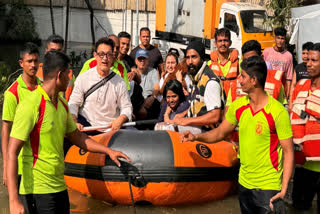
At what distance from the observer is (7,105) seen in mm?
4766

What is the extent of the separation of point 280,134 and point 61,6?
24.4 m

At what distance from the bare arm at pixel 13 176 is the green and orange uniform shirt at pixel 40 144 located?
80 mm

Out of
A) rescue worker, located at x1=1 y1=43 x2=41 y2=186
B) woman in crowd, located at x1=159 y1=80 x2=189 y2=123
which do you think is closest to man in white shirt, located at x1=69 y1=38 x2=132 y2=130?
woman in crowd, located at x1=159 y1=80 x2=189 y2=123

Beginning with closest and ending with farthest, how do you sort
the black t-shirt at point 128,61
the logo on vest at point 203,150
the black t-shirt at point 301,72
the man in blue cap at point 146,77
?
the logo on vest at point 203,150, the black t-shirt at point 301,72, the man in blue cap at point 146,77, the black t-shirt at point 128,61

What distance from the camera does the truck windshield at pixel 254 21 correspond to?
16.5m

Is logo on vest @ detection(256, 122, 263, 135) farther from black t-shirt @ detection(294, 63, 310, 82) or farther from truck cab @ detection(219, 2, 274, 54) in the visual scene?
truck cab @ detection(219, 2, 274, 54)

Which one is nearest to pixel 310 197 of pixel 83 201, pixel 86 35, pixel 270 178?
pixel 270 178

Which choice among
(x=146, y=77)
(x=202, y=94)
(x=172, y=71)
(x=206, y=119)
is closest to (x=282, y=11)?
(x=146, y=77)

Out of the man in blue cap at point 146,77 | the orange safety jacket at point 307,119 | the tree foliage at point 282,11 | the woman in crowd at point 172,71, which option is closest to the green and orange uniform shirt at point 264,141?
the orange safety jacket at point 307,119

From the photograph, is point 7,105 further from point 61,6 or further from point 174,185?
point 61,6

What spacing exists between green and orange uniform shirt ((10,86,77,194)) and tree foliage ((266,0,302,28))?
13.2m

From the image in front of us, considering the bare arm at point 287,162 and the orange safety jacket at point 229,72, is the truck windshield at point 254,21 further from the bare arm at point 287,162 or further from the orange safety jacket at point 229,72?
the bare arm at point 287,162

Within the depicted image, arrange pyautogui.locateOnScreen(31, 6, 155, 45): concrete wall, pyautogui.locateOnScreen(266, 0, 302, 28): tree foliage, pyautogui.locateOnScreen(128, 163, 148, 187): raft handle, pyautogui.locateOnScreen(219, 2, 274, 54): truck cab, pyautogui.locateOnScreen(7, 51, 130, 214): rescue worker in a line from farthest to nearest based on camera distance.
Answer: pyautogui.locateOnScreen(31, 6, 155, 45): concrete wall < pyautogui.locateOnScreen(219, 2, 274, 54): truck cab < pyautogui.locateOnScreen(266, 0, 302, 28): tree foliage < pyautogui.locateOnScreen(128, 163, 148, 187): raft handle < pyautogui.locateOnScreen(7, 51, 130, 214): rescue worker

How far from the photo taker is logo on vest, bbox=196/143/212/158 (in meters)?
6.12
